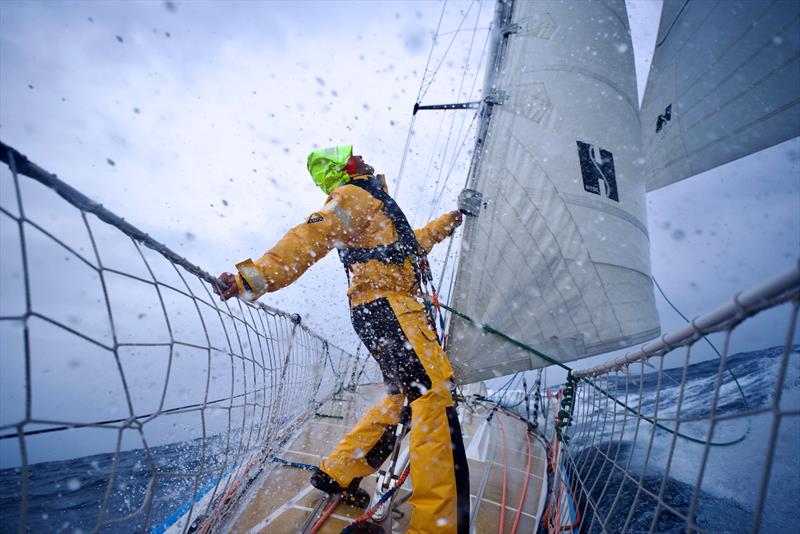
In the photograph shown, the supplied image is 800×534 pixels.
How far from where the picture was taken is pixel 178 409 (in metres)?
1.47

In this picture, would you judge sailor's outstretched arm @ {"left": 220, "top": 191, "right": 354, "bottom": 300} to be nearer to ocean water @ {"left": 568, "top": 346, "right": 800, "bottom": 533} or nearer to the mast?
ocean water @ {"left": 568, "top": 346, "right": 800, "bottom": 533}

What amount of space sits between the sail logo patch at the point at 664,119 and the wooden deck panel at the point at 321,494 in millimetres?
4964

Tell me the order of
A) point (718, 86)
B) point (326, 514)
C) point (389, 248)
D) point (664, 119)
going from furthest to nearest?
point (664, 119) < point (718, 86) < point (389, 248) < point (326, 514)

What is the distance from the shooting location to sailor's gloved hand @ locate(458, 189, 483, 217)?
3074 mm

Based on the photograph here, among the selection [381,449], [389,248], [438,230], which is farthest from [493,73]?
[381,449]

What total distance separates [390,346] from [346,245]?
2.09 feet

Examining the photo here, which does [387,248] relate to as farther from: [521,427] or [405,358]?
[521,427]

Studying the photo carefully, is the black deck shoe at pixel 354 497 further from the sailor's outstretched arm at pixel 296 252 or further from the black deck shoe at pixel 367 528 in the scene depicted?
the sailor's outstretched arm at pixel 296 252

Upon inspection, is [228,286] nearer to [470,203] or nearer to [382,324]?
[382,324]

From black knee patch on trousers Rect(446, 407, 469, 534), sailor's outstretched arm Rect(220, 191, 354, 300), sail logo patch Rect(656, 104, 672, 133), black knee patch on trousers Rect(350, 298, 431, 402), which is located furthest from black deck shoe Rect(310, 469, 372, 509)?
sail logo patch Rect(656, 104, 672, 133)

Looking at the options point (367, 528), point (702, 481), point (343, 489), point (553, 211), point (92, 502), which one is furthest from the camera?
point (92, 502)

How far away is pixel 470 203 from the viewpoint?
3.08 m

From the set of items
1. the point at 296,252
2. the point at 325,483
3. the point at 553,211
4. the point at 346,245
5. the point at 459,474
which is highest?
the point at 553,211

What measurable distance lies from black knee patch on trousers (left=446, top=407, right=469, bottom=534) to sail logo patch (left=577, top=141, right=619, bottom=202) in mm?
2826
